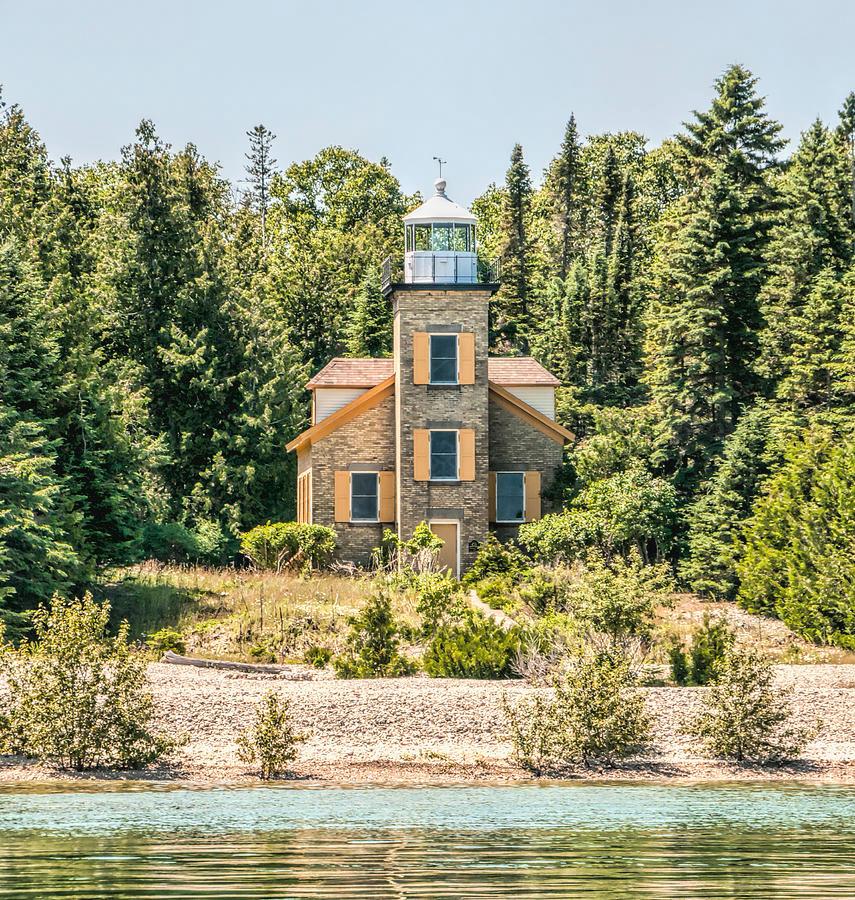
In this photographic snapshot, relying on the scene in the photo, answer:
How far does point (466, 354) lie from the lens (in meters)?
39.2

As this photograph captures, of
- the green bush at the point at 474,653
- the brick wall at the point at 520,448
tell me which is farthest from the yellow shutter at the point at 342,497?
the green bush at the point at 474,653

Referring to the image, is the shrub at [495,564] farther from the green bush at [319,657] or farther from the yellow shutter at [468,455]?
the green bush at [319,657]

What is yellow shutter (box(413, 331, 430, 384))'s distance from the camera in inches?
1544

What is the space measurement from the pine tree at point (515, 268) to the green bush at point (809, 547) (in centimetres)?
2243

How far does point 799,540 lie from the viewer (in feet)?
104

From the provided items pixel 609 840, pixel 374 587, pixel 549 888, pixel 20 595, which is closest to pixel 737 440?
pixel 374 587

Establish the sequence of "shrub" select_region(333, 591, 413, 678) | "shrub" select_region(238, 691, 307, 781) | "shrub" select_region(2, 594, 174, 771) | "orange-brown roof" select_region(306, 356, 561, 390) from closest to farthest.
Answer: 1. "shrub" select_region(238, 691, 307, 781)
2. "shrub" select_region(2, 594, 174, 771)
3. "shrub" select_region(333, 591, 413, 678)
4. "orange-brown roof" select_region(306, 356, 561, 390)

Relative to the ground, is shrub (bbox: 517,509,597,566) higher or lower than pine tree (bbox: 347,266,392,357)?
lower

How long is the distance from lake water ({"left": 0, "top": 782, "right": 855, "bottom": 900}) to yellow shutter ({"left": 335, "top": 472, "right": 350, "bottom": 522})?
21.8 metres

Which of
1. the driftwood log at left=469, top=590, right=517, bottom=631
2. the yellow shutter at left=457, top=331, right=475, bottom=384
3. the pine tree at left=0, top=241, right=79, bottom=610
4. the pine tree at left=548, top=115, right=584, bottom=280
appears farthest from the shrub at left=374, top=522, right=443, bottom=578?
the pine tree at left=548, top=115, right=584, bottom=280

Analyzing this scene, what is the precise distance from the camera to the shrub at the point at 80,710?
62.6 feet

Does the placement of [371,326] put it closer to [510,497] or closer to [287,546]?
[510,497]

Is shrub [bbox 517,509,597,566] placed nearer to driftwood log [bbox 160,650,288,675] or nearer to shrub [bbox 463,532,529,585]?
shrub [bbox 463,532,529,585]

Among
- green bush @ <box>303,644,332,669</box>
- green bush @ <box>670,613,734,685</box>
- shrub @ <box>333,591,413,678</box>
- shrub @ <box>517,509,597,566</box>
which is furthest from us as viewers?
shrub @ <box>517,509,597,566</box>
